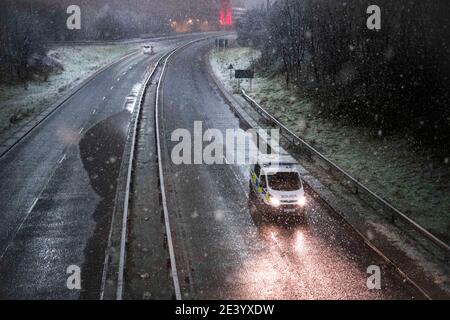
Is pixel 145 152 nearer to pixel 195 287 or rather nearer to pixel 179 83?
pixel 195 287

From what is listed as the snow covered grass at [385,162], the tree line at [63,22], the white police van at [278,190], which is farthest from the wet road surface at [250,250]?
the tree line at [63,22]

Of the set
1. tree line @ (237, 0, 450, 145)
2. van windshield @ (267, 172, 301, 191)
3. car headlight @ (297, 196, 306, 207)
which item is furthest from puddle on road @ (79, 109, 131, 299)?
tree line @ (237, 0, 450, 145)

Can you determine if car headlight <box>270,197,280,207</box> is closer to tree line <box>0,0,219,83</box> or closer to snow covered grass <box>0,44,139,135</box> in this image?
snow covered grass <box>0,44,139,135</box>

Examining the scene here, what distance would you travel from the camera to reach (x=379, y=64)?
25.5 metres

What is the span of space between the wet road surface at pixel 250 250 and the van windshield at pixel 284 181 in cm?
132

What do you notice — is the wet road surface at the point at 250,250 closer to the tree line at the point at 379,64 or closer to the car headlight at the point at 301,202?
the car headlight at the point at 301,202

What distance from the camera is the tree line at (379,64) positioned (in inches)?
825

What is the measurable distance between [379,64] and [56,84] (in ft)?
102

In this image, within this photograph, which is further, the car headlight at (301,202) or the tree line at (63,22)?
the tree line at (63,22)

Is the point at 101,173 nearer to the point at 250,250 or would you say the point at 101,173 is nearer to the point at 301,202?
the point at 250,250

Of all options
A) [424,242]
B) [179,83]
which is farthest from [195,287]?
[179,83]

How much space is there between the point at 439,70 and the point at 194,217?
12.8 m

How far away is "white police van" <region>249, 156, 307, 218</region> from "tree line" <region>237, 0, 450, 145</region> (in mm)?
7912

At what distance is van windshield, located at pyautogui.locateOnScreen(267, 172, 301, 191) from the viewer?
1688 centimetres
